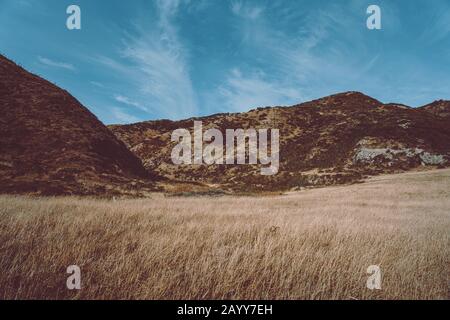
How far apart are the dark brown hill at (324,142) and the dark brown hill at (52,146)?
1507cm

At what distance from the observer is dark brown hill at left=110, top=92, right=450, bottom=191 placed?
142ft

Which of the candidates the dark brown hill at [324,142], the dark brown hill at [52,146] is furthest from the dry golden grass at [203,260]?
the dark brown hill at [324,142]

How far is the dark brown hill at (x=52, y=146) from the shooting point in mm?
21391

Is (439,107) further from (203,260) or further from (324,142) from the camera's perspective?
(203,260)

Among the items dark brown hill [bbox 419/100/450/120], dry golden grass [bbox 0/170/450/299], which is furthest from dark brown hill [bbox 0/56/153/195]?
dark brown hill [bbox 419/100/450/120]

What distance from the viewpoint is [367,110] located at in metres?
66.4

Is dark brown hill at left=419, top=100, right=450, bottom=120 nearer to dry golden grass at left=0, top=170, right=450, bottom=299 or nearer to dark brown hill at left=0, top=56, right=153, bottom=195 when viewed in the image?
dark brown hill at left=0, top=56, right=153, bottom=195

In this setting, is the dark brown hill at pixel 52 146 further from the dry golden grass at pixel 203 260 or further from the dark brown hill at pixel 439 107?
the dark brown hill at pixel 439 107

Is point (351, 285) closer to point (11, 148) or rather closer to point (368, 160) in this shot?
point (11, 148)

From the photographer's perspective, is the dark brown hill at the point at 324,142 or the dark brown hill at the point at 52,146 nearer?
the dark brown hill at the point at 52,146

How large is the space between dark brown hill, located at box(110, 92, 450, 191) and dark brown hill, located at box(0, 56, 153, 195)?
49.4ft
